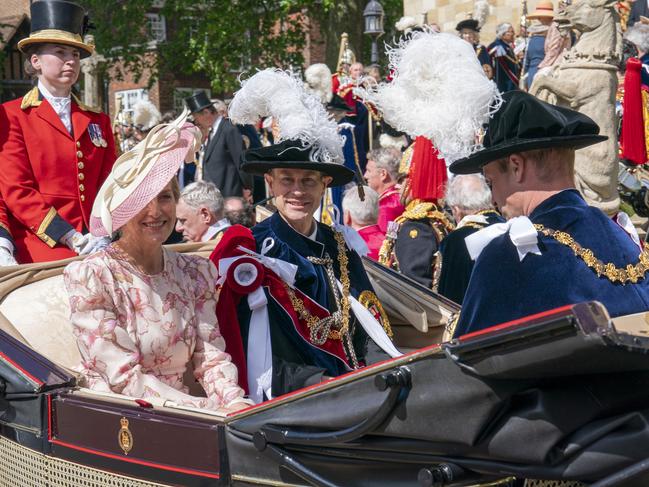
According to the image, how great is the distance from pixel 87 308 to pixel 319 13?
655 inches

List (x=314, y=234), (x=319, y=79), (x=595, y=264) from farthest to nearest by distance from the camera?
(x=319, y=79)
(x=314, y=234)
(x=595, y=264)

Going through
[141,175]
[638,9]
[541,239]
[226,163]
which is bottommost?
[226,163]

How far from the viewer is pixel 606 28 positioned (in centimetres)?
713

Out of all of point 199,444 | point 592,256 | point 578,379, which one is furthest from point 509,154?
point 199,444

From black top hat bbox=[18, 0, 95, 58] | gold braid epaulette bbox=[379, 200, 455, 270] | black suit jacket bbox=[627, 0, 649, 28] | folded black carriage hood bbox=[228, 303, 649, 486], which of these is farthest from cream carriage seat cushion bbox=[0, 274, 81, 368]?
black suit jacket bbox=[627, 0, 649, 28]

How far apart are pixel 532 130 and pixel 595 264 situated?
0.42 m

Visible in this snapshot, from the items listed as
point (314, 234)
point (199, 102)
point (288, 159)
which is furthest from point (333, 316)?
point (199, 102)

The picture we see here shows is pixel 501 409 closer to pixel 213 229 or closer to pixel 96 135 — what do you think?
pixel 96 135

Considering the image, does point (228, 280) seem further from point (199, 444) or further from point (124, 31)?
point (124, 31)

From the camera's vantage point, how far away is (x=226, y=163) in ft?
29.8

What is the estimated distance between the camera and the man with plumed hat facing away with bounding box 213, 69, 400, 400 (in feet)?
12.1

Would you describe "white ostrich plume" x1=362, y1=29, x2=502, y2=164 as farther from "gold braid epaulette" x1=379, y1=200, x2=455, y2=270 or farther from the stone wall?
the stone wall

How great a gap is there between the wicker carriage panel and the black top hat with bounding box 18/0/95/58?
185cm

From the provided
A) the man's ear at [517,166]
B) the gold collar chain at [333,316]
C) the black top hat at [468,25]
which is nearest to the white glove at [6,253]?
the gold collar chain at [333,316]
